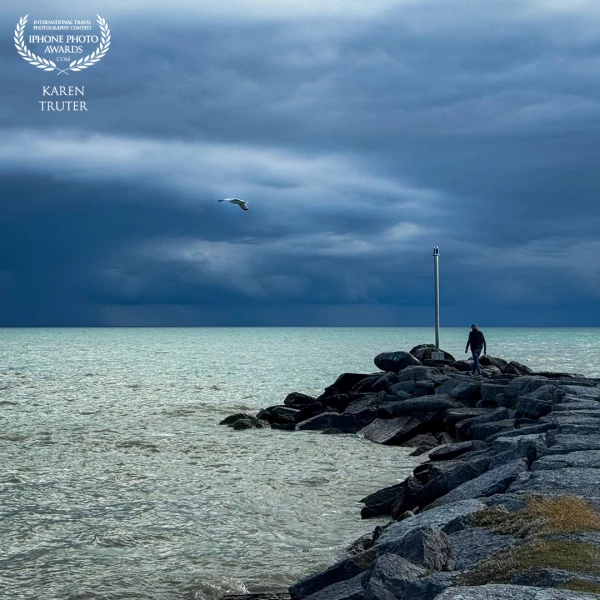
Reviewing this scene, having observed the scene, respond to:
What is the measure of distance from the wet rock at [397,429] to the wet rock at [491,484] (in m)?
8.01

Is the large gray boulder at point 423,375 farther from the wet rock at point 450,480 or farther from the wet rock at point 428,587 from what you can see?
the wet rock at point 428,587

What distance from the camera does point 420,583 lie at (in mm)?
3918

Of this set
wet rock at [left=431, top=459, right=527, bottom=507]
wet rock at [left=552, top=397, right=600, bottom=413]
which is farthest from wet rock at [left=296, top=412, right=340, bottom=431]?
wet rock at [left=431, top=459, right=527, bottom=507]

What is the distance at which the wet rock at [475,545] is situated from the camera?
446 centimetres

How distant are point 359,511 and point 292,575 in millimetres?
2674

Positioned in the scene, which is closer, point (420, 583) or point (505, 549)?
point (420, 583)

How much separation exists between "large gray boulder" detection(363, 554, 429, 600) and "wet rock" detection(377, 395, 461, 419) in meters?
11.6

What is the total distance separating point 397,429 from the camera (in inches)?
612

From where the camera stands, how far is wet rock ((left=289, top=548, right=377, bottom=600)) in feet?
18.0

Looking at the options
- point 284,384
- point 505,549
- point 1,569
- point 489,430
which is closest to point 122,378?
point 284,384

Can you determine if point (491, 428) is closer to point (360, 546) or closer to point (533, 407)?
point (533, 407)

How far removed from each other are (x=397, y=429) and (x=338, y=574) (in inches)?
399

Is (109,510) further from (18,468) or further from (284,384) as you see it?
(284,384)

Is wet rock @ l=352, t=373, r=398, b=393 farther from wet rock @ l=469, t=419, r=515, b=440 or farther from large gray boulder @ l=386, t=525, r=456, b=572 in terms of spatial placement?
large gray boulder @ l=386, t=525, r=456, b=572
